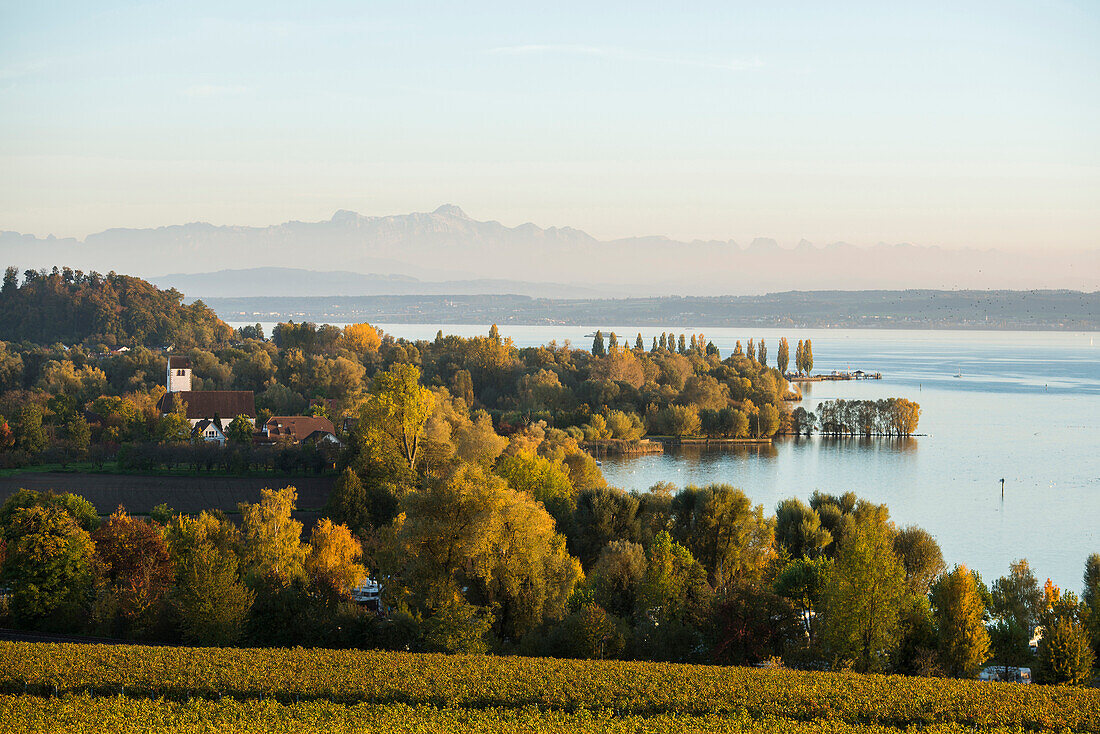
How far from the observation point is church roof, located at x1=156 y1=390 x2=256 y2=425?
160 ft

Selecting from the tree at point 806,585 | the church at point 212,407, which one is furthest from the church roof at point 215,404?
the tree at point 806,585

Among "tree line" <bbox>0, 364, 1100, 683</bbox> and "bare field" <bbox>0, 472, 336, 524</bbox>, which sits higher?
"tree line" <bbox>0, 364, 1100, 683</bbox>

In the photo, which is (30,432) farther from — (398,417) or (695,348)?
(695,348)

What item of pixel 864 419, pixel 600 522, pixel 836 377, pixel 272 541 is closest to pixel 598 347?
pixel 864 419

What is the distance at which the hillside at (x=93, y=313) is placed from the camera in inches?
2997

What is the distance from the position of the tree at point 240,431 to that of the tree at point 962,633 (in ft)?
106

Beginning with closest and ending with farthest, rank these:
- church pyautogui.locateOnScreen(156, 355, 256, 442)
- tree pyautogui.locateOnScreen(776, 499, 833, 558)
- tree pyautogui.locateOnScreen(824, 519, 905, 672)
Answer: tree pyautogui.locateOnScreen(824, 519, 905, 672) → tree pyautogui.locateOnScreen(776, 499, 833, 558) → church pyautogui.locateOnScreen(156, 355, 256, 442)

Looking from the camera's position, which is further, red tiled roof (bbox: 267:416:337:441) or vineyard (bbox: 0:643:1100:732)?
red tiled roof (bbox: 267:416:337:441)

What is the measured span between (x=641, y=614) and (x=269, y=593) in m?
7.20

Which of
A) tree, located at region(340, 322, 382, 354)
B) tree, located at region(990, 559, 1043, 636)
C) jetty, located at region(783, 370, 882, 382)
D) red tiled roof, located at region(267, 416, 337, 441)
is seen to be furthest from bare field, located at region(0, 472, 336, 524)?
jetty, located at region(783, 370, 882, 382)

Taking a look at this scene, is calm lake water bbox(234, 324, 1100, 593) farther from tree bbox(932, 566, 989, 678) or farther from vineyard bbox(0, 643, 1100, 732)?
vineyard bbox(0, 643, 1100, 732)

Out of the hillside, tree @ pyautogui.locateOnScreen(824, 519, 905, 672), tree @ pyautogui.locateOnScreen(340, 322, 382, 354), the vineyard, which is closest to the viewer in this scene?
the vineyard

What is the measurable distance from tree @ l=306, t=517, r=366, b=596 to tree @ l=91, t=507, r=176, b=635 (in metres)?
3.04

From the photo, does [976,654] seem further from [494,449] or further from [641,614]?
[494,449]
